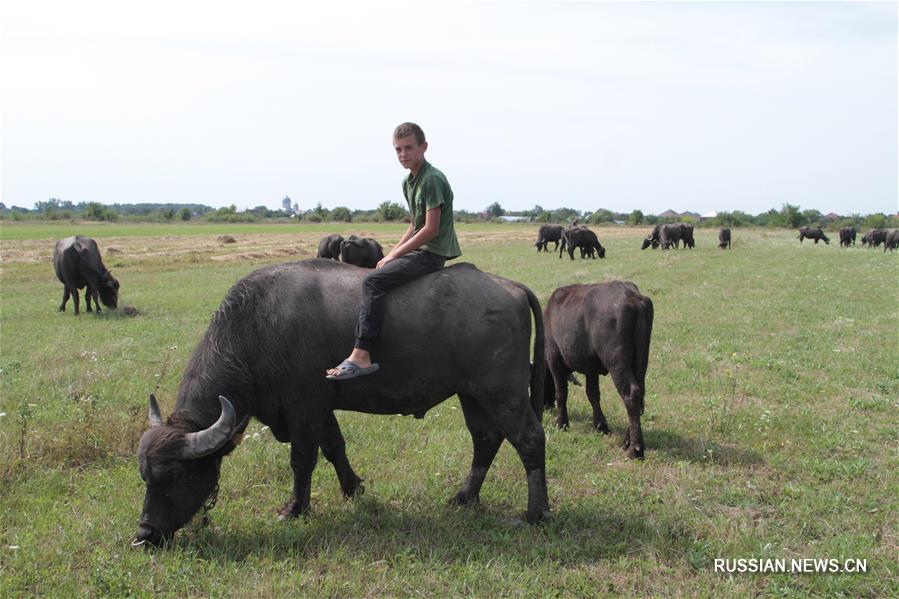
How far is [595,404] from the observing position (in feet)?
24.9

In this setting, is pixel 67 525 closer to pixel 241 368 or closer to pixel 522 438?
pixel 241 368

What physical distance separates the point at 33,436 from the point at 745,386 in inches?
352

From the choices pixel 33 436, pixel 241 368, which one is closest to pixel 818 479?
pixel 241 368

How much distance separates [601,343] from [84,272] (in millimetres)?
15104

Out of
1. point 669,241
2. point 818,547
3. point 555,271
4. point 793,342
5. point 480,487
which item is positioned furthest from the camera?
point 669,241

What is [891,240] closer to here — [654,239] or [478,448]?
[654,239]

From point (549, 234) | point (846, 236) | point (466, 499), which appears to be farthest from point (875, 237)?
point (466, 499)

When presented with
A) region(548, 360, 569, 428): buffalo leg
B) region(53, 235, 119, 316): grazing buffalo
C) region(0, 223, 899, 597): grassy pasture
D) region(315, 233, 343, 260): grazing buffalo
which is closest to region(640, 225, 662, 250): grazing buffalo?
region(315, 233, 343, 260): grazing buffalo

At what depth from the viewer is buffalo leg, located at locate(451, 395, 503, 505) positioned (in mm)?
5625

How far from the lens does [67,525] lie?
5102mm

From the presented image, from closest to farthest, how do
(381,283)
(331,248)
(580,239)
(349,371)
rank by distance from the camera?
(349,371), (381,283), (331,248), (580,239)

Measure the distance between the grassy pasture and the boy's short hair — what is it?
3199 mm

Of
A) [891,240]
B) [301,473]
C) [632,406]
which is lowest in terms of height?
[301,473]

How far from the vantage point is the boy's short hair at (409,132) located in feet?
17.4
